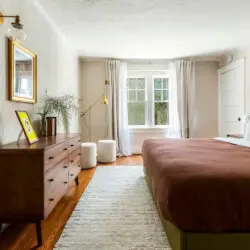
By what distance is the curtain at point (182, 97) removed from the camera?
21.0ft

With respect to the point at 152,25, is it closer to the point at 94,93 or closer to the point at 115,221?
the point at 94,93

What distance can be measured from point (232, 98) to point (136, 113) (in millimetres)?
2359

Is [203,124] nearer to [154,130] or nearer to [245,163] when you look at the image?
[154,130]

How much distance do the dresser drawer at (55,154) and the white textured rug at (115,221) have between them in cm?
60

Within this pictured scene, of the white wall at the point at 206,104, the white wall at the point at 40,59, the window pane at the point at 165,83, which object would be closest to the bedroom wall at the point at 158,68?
the white wall at the point at 206,104

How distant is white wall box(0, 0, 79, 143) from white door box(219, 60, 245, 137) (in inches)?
137

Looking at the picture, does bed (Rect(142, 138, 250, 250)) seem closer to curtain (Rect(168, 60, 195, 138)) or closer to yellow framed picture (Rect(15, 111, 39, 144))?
yellow framed picture (Rect(15, 111, 39, 144))

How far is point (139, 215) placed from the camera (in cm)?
262

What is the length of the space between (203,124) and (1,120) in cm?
534

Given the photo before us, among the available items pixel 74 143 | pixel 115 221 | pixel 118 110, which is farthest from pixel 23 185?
pixel 118 110

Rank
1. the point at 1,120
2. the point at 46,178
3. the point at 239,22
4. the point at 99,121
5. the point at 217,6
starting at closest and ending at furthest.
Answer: the point at 46,178
the point at 1,120
the point at 217,6
the point at 239,22
the point at 99,121

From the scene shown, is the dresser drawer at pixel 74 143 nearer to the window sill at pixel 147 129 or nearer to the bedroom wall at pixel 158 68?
the bedroom wall at pixel 158 68

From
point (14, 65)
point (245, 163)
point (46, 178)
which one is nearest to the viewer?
point (245, 163)

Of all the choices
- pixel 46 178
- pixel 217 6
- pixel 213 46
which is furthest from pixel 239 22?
Answer: pixel 46 178
